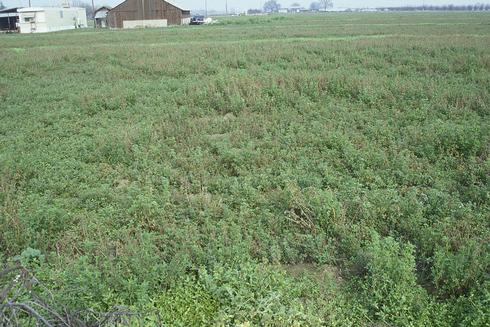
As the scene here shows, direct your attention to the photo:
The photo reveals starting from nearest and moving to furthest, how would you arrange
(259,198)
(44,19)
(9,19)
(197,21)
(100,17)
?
1. (259,198)
2. (44,19)
3. (9,19)
4. (197,21)
5. (100,17)

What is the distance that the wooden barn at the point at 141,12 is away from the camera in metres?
53.6

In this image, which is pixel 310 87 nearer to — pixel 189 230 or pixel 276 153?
pixel 276 153

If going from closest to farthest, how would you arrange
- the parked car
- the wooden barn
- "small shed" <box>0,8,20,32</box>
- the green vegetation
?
the green vegetation
"small shed" <box>0,8,20,32</box>
the wooden barn
the parked car

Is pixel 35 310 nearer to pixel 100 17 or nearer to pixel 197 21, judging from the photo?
pixel 197 21

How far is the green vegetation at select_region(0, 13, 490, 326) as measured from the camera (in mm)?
Answer: 4113

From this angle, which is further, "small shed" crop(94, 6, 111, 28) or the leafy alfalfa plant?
"small shed" crop(94, 6, 111, 28)

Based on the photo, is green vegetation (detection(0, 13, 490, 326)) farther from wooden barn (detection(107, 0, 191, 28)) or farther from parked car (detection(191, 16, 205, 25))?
parked car (detection(191, 16, 205, 25))

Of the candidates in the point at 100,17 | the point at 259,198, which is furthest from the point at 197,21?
the point at 259,198

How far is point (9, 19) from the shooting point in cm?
5244

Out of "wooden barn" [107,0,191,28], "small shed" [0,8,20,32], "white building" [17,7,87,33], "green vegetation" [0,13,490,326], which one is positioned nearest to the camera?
Result: "green vegetation" [0,13,490,326]

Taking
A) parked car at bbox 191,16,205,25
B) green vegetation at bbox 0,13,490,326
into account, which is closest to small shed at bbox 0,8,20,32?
parked car at bbox 191,16,205,25

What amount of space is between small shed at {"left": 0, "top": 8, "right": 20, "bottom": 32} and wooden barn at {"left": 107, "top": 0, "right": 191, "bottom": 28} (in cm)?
1156

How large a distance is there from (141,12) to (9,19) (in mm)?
16795

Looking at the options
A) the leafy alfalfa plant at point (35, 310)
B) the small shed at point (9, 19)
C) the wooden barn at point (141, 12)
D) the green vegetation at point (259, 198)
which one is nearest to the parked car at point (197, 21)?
the wooden barn at point (141, 12)
